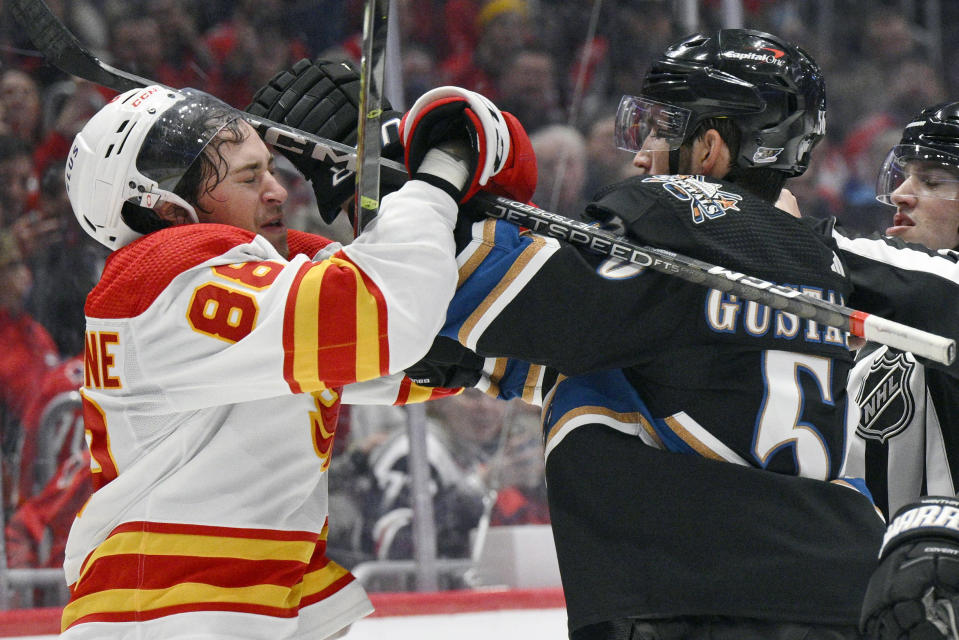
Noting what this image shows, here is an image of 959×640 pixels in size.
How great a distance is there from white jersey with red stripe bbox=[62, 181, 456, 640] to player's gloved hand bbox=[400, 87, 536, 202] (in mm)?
38

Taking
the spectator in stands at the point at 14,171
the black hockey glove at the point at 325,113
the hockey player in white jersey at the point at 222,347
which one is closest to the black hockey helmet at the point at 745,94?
the hockey player in white jersey at the point at 222,347

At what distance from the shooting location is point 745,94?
1.70 m

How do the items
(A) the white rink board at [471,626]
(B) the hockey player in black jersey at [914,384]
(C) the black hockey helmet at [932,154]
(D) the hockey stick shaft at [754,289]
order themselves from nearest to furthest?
1. (D) the hockey stick shaft at [754,289]
2. (B) the hockey player in black jersey at [914,384]
3. (C) the black hockey helmet at [932,154]
4. (A) the white rink board at [471,626]

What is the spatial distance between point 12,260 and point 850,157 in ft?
11.1

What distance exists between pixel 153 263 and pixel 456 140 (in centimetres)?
43

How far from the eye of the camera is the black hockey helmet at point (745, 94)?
170cm

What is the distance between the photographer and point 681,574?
151 centimetres

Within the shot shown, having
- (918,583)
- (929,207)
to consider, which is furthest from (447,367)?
(929,207)

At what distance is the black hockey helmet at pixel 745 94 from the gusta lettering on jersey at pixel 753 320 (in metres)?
0.25

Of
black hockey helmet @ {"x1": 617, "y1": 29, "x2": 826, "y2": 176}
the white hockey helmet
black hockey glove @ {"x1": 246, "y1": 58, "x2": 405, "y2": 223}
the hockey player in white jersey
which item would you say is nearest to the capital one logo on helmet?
black hockey helmet @ {"x1": 617, "y1": 29, "x2": 826, "y2": 176}

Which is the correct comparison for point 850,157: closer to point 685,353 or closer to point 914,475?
point 914,475

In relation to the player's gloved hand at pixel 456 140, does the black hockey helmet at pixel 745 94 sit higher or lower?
higher

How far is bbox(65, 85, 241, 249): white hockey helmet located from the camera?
5.58 feet

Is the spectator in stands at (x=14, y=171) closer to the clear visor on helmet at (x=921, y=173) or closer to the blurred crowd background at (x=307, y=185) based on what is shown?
the blurred crowd background at (x=307, y=185)
